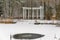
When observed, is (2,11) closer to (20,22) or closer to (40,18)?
(20,22)

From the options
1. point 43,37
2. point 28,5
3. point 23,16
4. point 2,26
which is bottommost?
point 43,37

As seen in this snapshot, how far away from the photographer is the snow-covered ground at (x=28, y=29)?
1.38 metres

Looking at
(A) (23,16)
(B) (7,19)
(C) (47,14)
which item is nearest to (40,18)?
(C) (47,14)

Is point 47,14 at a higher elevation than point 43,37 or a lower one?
higher

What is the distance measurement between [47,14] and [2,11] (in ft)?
1.70

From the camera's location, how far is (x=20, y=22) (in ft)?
4.49

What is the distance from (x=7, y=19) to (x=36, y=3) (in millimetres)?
379

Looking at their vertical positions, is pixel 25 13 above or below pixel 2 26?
above

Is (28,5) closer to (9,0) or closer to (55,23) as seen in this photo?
(9,0)

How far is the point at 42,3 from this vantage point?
4.50 ft

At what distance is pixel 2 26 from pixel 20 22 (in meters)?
0.22

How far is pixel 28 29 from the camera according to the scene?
4.62ft

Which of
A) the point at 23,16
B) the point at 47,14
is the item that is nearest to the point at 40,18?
the point at 47,14

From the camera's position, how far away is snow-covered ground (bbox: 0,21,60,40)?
1.38 m
